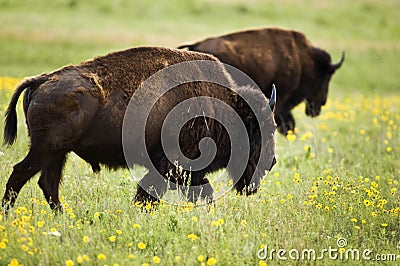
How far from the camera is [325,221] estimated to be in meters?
5.77

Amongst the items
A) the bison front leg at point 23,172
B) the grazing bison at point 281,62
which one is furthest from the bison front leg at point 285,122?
the bison front leg at point 23,172

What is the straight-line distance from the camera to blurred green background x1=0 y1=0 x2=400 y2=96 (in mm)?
19953

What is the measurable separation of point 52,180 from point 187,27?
1985 cm

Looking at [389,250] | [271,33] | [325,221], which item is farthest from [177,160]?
[271,33]

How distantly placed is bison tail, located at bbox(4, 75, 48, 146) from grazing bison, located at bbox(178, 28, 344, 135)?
4425mm

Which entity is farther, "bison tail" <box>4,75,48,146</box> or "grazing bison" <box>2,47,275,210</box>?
"bison tail" <box>4,75,48,146</box>

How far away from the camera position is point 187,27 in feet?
82.3

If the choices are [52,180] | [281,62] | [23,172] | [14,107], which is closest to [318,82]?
[281,62]

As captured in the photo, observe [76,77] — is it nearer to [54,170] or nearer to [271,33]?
[54,170]

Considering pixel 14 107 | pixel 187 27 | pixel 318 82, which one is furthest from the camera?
pixel 187 27

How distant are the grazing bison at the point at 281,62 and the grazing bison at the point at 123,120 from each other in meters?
3.43

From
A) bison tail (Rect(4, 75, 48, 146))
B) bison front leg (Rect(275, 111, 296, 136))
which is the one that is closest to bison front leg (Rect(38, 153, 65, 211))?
bison tail (Rect(4, 75, 48, 146))

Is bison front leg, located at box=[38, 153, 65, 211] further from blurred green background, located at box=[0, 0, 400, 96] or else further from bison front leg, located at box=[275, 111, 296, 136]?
blurred green background, located at box=[0, 0, 400, 96]

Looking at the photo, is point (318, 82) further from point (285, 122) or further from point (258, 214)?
point (258, 214)
